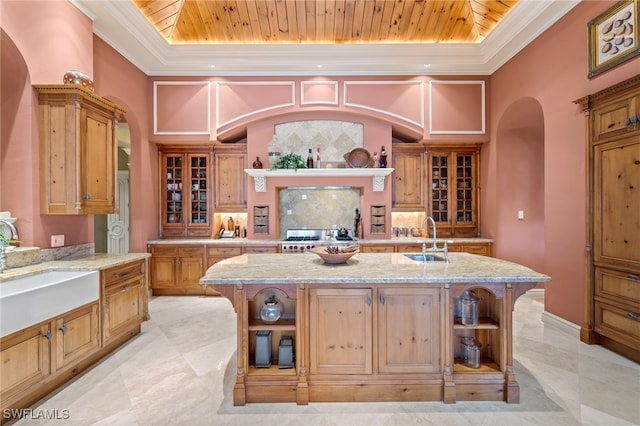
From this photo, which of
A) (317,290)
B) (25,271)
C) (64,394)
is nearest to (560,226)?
(317,290)

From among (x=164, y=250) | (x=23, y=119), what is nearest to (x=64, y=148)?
(x=23, y=119)

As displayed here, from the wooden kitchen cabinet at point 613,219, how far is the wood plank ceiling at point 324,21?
225cm

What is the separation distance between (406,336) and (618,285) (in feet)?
7.45

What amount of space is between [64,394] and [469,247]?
17.1 feet

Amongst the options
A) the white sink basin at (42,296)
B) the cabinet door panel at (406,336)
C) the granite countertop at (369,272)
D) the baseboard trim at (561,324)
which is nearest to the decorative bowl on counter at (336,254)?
the granite countertop at (369,272)

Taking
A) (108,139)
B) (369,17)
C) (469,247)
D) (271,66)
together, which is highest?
(369,17)

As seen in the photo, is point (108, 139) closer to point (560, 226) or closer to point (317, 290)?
point (317, 290)

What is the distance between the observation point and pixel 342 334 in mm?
2193

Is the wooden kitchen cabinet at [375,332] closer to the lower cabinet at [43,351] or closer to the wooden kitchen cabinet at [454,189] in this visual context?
the lower cabinet at [43,351]

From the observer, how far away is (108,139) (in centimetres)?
313

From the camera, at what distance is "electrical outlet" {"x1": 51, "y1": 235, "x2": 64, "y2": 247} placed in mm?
2904

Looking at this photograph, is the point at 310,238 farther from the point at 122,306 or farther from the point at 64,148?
the point at 64,148

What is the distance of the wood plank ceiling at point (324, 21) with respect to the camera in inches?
173

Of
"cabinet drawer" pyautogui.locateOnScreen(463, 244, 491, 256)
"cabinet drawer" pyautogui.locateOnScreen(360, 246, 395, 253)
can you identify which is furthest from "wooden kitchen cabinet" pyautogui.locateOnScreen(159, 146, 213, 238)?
"cabinet drawer" pyautogui.locateOnScreen(463, 244, 491, 256)
